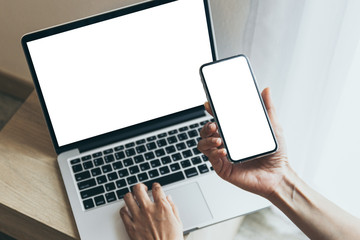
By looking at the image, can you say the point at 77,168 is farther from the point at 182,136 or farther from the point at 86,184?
the point at 182,136

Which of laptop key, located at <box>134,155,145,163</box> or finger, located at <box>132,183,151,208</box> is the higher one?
laptop key, located at <box>134,155,145,163</box>

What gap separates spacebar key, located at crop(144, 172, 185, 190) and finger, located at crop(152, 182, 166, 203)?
22 mm

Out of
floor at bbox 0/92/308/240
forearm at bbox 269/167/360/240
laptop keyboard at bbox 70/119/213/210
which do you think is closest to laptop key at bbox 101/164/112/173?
laptop keyboard at bbox 70/119/213/210

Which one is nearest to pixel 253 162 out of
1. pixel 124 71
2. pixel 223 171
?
pixel 223 171

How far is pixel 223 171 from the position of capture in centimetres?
84

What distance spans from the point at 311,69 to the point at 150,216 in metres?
0.42

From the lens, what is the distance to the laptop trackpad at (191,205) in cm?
89

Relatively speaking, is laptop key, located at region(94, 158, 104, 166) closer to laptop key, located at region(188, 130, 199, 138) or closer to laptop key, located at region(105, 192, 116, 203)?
laptop key, located at region(105, 192, 116, 203)

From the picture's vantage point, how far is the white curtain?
839mm

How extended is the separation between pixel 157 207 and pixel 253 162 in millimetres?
194

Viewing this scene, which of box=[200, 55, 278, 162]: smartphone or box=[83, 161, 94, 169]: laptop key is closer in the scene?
box=[200, 55, 278, 162]: smartphone

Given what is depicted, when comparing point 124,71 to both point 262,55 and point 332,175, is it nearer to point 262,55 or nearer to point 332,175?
point 262,55

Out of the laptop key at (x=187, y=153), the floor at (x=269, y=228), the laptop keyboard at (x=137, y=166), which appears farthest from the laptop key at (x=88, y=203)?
the floor at (x=269, y=228)

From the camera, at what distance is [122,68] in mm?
915
